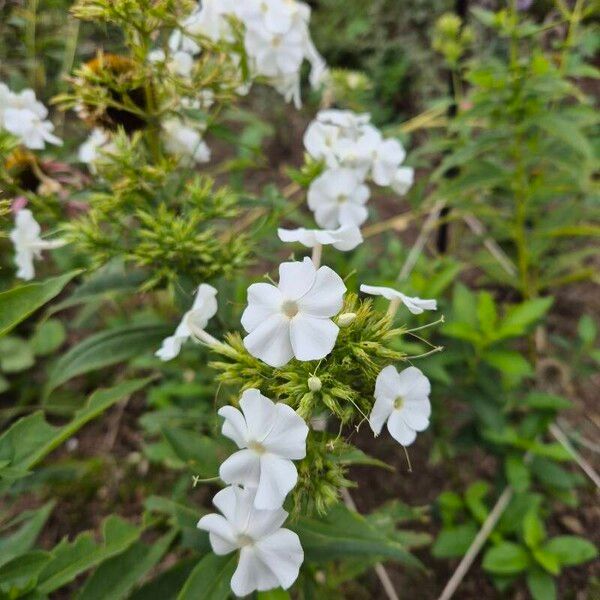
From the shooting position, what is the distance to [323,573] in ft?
5.12

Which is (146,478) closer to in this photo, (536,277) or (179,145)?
(179,145)

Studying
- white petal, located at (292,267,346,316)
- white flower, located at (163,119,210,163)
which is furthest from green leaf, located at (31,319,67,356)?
white petal, located at (292,267,346,316)

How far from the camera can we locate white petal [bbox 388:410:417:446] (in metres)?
0.81

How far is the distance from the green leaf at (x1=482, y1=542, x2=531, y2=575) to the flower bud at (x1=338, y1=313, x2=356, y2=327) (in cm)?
99

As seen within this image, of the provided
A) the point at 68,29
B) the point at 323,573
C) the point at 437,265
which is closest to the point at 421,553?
the point at 323,573

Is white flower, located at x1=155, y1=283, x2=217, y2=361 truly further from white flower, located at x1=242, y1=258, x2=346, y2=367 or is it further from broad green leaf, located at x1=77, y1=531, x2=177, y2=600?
broad green leaf, located at x1=77, y1=531, x2=177, y2=600

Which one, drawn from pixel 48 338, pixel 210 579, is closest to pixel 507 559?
pixel 210 579

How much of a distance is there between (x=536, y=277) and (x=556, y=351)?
0.90 ft

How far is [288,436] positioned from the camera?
738mm

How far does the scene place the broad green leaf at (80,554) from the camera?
103 centimetres

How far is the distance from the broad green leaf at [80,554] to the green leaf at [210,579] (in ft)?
0.61

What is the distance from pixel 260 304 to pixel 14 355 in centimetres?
162

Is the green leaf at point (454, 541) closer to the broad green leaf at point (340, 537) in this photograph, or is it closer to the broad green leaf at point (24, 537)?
the broad green leaf at point (340, 537)

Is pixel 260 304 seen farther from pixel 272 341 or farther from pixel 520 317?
pixel 520 317
